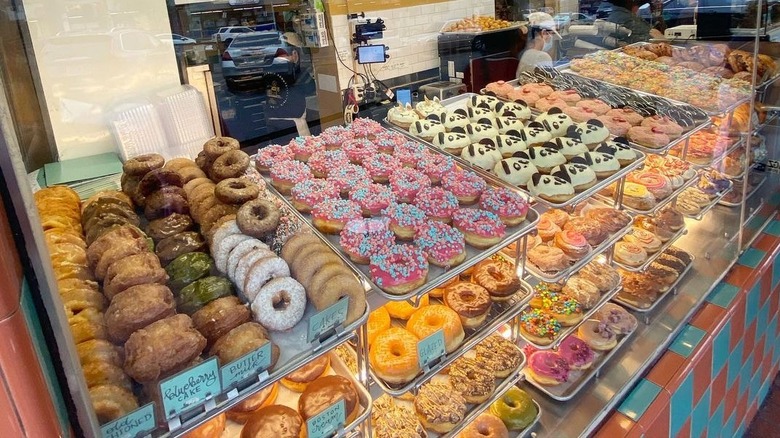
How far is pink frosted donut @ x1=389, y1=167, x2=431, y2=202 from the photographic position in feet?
7.29

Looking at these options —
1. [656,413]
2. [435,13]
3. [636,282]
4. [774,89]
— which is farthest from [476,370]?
[435,13]

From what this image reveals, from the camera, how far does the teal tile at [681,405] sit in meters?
2.48

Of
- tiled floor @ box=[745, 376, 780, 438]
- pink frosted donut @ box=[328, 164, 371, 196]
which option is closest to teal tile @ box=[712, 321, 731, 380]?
tiled floor @ box=[745, 376, 780, 438]

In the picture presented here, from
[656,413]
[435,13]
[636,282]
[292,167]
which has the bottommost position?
[656,413]

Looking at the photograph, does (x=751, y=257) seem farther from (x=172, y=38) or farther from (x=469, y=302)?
(x=172, y=38)

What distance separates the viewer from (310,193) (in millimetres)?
2121

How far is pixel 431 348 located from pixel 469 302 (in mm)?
350

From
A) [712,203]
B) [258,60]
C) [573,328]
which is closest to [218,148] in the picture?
[573,328]

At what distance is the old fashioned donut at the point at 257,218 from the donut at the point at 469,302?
76 cm

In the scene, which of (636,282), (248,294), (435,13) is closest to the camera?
(248,294)

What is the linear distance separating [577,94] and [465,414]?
2214 mm

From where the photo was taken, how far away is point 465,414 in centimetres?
206

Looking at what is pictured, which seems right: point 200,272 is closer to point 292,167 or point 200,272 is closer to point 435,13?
point 292,167

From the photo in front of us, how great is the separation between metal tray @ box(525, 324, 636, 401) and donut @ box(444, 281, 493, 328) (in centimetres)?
58
